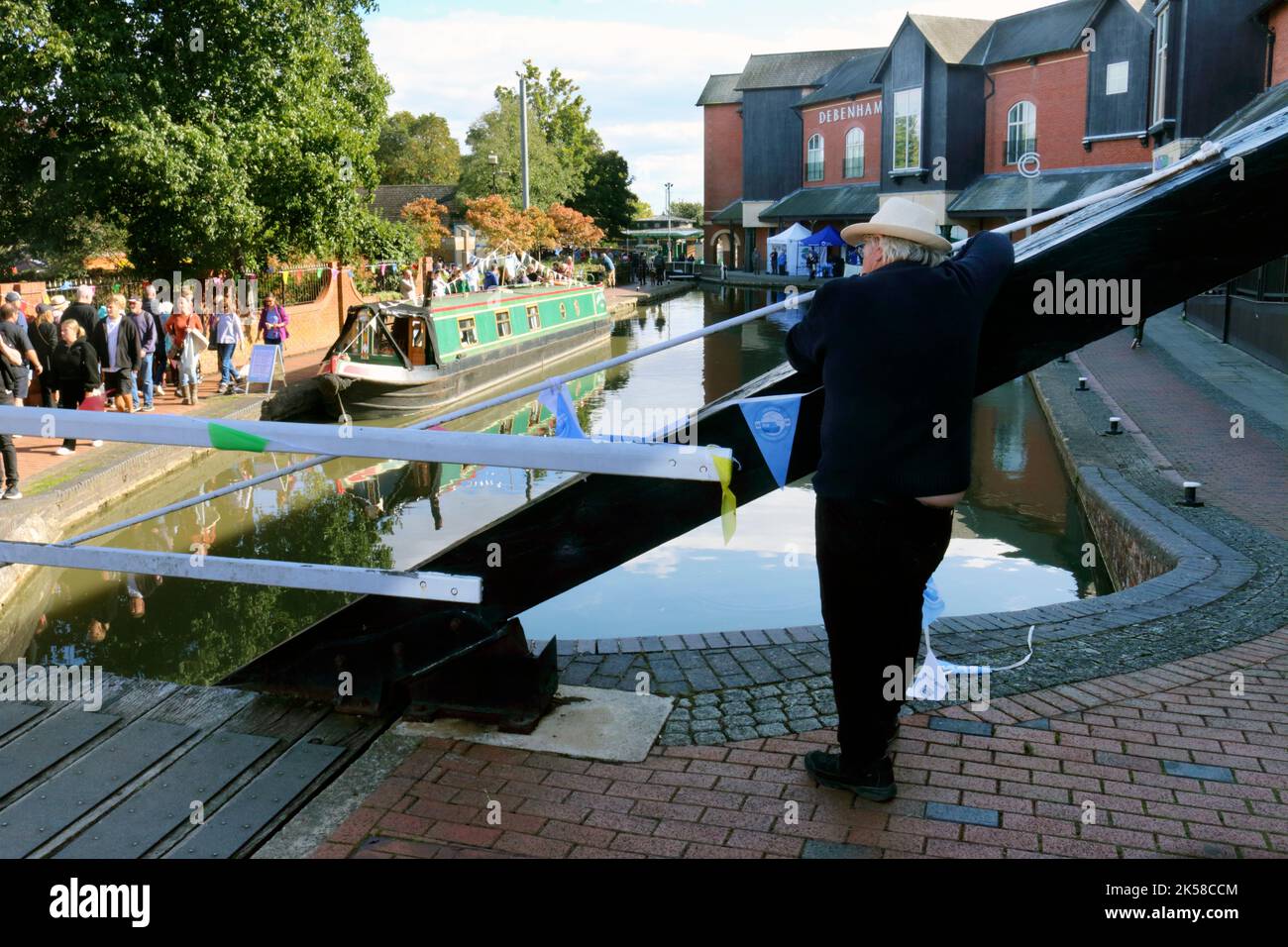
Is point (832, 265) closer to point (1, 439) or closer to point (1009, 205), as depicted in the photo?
point (1009, 205)

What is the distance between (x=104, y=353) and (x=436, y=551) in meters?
6.49

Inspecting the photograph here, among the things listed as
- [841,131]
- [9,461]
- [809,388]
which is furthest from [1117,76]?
[809,388]

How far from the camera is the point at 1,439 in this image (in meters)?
9.68

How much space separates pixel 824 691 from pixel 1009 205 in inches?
1408

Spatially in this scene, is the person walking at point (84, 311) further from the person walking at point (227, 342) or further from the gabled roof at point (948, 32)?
the gabled roof at point (948, 32)

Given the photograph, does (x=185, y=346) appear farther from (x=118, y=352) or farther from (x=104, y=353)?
(x=104, y=353)

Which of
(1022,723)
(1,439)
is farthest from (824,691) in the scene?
(1,439)

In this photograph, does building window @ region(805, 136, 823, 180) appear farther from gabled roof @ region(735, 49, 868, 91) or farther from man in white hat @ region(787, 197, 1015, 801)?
man in white hat @ region(787, 197, 1015, 801)

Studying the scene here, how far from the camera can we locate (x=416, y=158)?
72.7 m

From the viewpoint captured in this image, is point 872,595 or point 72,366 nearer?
point 872,595

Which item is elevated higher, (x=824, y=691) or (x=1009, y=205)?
(x=1009, y=205)

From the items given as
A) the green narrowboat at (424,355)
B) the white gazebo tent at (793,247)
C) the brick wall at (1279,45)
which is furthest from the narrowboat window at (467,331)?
the white gazebo tent at (793,247)

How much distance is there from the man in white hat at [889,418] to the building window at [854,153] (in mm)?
47280
